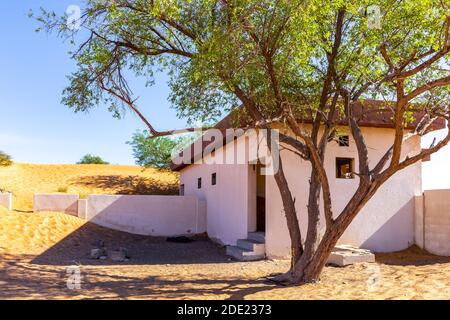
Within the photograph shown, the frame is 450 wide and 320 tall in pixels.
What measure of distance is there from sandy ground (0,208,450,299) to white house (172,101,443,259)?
630 millimetres

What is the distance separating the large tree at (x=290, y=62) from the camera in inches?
315

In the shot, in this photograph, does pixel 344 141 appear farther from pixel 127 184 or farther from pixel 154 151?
pixel 127 184

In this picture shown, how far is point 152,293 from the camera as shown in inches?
309

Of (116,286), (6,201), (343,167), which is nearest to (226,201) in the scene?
(343,167)

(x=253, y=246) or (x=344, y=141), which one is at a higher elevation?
(x=344, y=141)

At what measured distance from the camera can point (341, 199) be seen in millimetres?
12578

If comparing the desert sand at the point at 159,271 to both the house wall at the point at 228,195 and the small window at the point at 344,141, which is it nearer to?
the house wall at the point at 228,195

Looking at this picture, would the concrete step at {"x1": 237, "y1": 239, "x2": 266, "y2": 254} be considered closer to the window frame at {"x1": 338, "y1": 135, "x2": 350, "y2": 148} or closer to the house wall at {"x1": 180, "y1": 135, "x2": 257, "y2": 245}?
the house wall at {"x1": 180, "y1": 135, "x2": 257, "y2": 245}

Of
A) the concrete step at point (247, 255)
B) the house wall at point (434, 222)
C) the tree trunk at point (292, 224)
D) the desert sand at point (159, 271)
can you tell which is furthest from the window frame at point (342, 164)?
the tree trunk at point (292, 224)

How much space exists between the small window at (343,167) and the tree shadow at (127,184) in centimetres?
1571

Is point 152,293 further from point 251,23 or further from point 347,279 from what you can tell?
point 251,23

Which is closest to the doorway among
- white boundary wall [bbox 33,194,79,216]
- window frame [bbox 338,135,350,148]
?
window frame [bbox 338,135,350,148]

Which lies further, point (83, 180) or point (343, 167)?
point (83, 180)

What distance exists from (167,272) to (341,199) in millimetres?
5251
